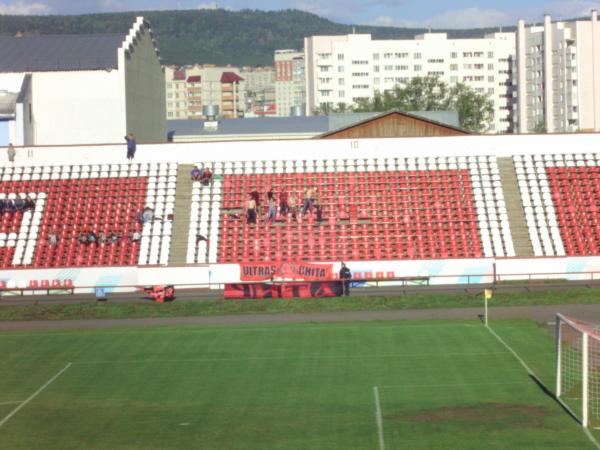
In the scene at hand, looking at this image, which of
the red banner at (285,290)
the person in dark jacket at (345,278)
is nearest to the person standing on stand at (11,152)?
the red banner at (285,290)

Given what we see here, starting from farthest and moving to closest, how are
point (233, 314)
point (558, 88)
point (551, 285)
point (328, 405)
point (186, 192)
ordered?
point (558, 88) → point (186, 192) → point (551, 285) → point (233, 314) → point (328, 405)

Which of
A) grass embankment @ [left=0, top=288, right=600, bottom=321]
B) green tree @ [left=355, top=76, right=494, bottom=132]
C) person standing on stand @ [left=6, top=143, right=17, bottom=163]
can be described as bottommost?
grass embankment @ [left=0, top=288, right=600, bottom=321]

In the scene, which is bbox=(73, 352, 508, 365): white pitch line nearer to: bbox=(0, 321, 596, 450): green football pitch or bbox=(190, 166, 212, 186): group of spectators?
bbox=(0, 321, 596, 450): green football pitch

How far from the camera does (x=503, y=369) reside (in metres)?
34.0

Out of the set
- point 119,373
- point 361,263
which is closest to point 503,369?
point 119,373

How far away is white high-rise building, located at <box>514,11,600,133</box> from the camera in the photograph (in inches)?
6535

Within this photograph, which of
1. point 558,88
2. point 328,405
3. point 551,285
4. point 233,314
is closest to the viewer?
point 328,405

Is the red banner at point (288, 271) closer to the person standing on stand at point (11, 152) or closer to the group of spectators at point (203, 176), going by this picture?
the group of spectators at point (203, 176)

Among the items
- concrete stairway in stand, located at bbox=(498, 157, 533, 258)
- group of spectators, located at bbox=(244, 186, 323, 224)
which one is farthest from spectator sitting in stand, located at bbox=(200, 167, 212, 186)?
concrete stairway in stand, located at bbox=(498, 157, 533, 258)

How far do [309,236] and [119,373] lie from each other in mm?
22972

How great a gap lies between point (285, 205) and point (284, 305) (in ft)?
38.9

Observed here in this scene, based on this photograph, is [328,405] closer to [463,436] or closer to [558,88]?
[463,436]

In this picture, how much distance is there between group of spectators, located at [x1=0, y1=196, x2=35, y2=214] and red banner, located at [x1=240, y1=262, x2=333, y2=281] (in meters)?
13.5

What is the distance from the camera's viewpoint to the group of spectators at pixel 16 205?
59562 mm
